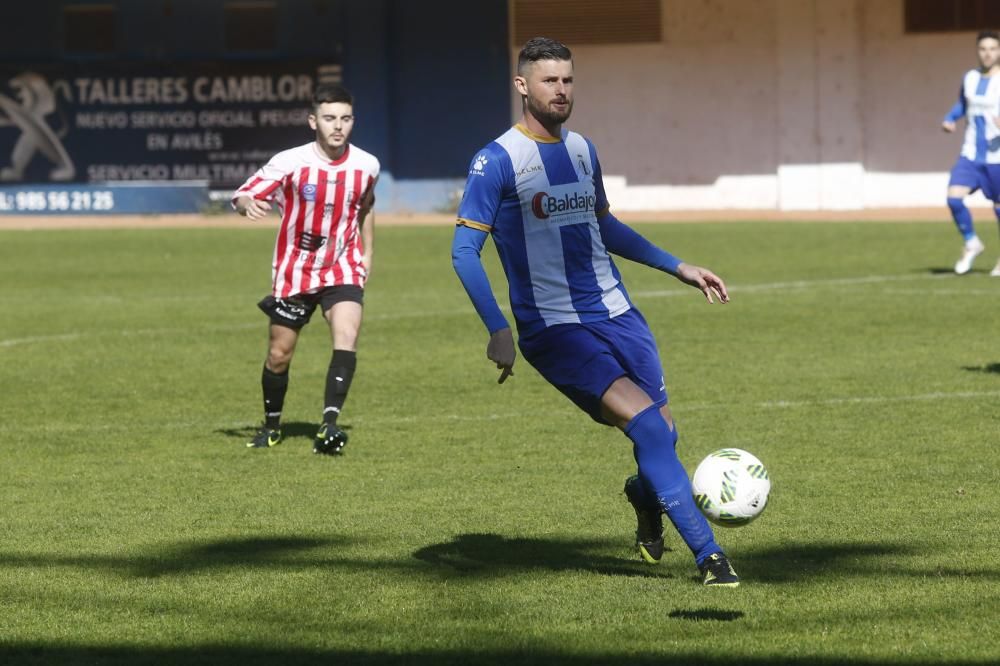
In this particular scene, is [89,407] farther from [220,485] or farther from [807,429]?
[807,429]

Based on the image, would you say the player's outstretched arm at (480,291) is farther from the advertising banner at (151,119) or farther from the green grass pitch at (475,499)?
the advertising banner at (151,119)

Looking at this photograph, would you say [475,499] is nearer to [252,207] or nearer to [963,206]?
[252,207]

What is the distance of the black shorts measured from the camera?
10227 millimetres

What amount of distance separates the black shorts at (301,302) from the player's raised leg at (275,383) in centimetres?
8

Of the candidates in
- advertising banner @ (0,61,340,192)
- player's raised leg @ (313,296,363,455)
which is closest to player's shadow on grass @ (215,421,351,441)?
player's raised leg @ (313,296,363,455)

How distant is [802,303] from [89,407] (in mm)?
7915

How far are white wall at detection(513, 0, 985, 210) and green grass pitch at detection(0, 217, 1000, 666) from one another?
16403 mm

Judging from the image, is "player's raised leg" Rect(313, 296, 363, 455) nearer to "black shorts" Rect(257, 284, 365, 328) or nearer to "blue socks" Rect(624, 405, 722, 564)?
"black shorts" Rect(257, 284, 365, 328)

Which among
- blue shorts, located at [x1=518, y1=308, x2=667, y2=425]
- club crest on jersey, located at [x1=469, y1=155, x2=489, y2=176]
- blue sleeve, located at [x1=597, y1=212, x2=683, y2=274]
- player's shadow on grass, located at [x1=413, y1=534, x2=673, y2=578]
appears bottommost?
player's shadow on grass, located at [x1=413, y1=534, x2=673, y2=578]

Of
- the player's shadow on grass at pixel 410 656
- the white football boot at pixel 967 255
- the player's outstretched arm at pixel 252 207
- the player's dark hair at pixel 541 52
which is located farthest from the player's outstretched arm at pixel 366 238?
the white football boot at pixel 967 255

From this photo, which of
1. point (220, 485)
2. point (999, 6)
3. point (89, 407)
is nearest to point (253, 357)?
point (89, 407)

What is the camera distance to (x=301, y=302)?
10.2 m

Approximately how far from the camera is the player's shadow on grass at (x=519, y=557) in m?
6.79

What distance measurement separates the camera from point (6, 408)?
11727 mm
